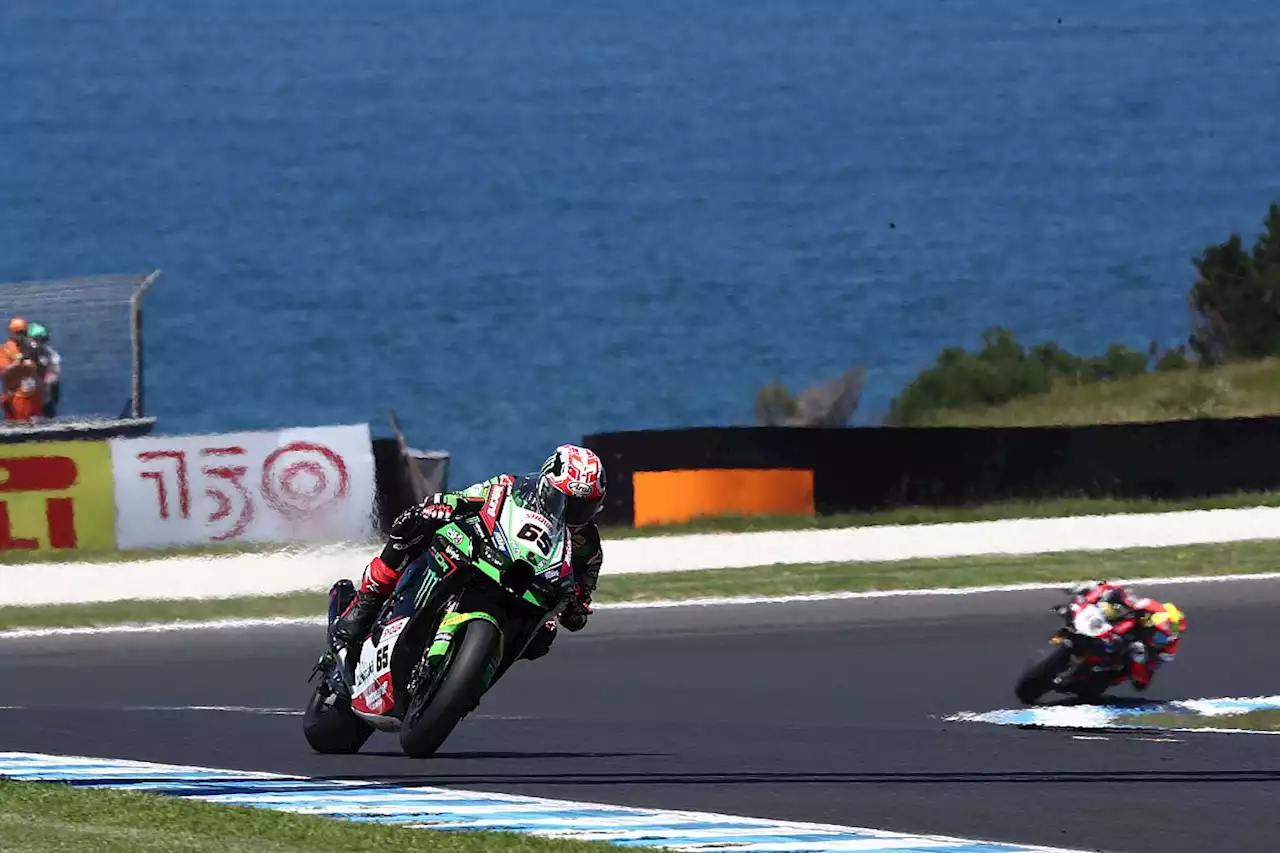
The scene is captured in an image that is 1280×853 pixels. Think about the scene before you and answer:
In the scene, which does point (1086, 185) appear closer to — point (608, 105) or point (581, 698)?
point (608, 105)

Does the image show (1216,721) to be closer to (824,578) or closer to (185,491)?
(824,578)

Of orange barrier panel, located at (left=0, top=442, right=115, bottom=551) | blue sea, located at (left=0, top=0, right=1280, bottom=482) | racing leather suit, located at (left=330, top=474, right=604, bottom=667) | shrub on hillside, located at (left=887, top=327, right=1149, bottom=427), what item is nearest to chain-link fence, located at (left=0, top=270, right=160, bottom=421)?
orange barrier panel, located at (left=0, top=442, right=115, bottom=551)

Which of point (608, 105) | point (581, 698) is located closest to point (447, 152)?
point (608, 105)

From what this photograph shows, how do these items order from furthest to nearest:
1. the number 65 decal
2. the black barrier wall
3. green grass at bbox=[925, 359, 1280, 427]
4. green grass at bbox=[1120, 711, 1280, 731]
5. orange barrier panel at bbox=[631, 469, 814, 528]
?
green grass at bbox=[925, 359, 1280, 427] → orange barrier panel at bbox=[631, 469, 814, 528] → the black barrier wall → green grass at bbox=[1120, 711, 1280, 731] → the number 65 decal

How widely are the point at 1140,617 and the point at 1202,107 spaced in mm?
58813

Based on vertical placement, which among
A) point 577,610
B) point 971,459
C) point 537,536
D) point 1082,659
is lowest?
point 971,459

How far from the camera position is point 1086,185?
65312mm

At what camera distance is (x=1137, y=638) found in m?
11.8

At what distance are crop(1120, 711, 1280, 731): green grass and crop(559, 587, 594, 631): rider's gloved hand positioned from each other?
3331 millimetres

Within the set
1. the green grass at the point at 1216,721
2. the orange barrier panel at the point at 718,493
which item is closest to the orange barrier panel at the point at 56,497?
the orange barrier panel at the point at 718,493

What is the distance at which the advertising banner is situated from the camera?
1942cm

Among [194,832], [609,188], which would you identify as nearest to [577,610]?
[194,832]

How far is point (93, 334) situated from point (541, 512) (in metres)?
13.7

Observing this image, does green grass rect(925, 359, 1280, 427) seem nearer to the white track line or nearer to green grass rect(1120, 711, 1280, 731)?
the white track line
